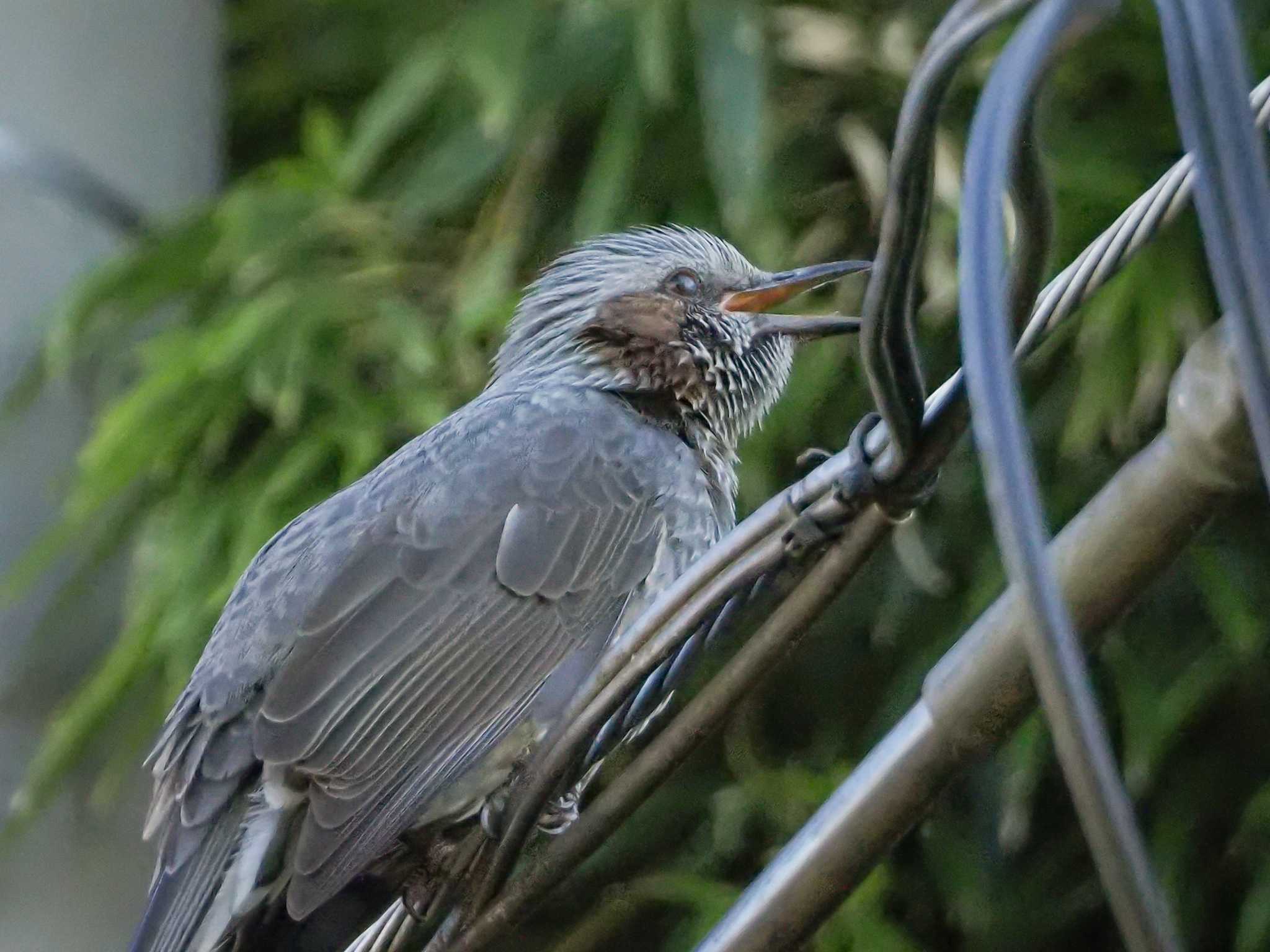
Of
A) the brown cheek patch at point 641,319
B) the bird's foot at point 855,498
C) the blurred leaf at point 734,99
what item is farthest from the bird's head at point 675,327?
the bird's foot at point 855,498

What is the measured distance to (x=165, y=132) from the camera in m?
3.15

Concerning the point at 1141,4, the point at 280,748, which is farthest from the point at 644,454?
the point at 1141,4

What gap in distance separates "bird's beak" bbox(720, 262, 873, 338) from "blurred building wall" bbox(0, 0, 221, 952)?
1451 millimetres

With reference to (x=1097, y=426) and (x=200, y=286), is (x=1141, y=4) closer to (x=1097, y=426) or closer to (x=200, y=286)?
(x=1097, y=426)

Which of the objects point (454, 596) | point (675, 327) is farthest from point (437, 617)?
point (675, 327)

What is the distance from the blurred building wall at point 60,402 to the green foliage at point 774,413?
0.10 m

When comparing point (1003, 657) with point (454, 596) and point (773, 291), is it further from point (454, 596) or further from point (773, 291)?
point (773, 291)

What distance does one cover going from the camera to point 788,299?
2107 mm

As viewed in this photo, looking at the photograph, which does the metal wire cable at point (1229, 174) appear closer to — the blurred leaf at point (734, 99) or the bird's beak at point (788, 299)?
the bird's beak at point (788, 299)

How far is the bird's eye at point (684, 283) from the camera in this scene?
2174 millimetres

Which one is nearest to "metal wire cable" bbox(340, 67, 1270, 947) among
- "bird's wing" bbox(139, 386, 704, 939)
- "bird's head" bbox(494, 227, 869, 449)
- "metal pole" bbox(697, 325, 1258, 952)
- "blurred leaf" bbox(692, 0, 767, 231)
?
"metal pole" bbox(697, 325, 1258, 952)

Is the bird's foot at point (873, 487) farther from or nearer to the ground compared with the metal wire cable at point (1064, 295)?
nearer to the ground

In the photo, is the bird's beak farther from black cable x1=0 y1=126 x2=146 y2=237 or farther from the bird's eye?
black cable x1=0 y1=126 x2=146 y2=237

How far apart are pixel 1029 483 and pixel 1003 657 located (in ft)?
0.75
